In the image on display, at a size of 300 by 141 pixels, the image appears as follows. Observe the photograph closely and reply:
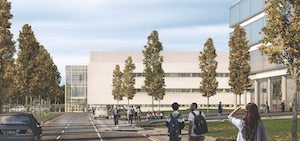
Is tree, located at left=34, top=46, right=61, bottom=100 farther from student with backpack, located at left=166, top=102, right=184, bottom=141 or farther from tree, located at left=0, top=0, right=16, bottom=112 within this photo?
student with backpack, located at left=166, top=102, right=184, bottom=141

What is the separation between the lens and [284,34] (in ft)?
64.6

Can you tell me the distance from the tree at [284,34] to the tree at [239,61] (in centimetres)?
3663

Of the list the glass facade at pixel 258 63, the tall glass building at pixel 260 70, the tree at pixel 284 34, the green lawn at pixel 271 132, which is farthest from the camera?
the glass facade at pixel 258 63

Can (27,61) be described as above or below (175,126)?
above

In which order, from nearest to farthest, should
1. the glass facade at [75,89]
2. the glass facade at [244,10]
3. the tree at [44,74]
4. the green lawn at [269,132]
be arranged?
the green lawn at [269,132], the tree at [44,74], the glass facade at [244,10], the glass facade at [75,89]

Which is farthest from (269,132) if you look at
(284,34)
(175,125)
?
(175,125)

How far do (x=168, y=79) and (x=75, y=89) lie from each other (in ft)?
104

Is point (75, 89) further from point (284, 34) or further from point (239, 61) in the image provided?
point (284, 34)

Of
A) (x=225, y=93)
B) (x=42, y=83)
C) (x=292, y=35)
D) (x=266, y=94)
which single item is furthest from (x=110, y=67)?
(x=292, y=35)

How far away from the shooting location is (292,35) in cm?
1958

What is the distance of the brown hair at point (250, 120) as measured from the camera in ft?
24.4

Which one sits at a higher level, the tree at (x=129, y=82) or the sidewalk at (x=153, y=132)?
the tree at (x=129, y=82)

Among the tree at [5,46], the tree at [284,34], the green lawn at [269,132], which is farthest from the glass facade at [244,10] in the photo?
the tree at [284,34]

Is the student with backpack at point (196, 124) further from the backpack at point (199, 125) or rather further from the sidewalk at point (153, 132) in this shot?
the sidewalk at point (153, 132)
